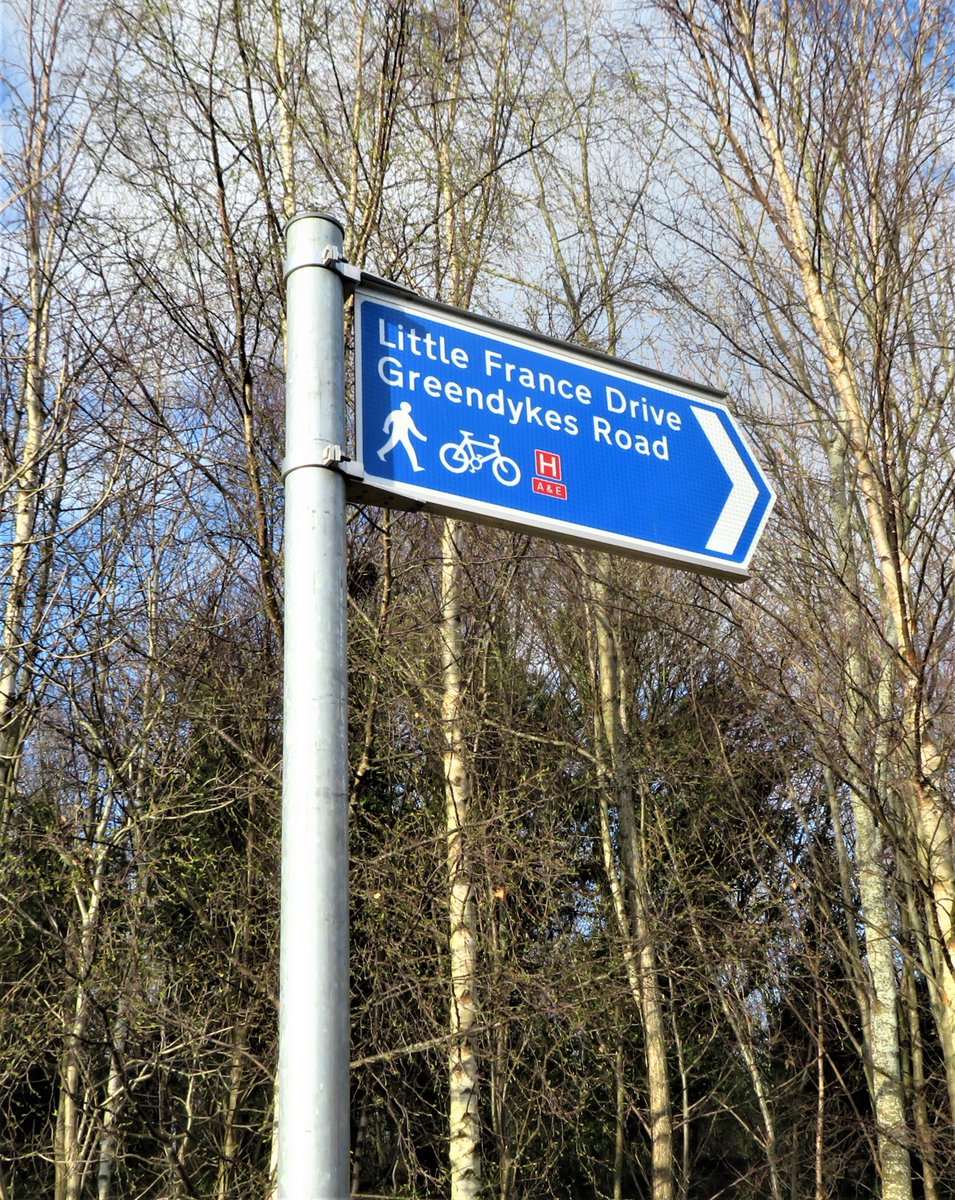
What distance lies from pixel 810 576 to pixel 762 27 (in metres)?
2.54

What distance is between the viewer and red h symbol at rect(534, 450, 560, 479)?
2.03 metres

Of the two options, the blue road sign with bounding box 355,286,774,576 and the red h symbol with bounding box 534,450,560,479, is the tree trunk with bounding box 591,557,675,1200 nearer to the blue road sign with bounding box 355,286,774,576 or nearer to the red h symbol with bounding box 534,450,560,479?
the blue road sign with bounding box 355,286,774,576

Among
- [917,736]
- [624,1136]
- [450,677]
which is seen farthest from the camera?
[624,1136]

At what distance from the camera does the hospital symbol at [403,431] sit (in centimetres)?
183

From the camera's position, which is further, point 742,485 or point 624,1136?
point 624,1136

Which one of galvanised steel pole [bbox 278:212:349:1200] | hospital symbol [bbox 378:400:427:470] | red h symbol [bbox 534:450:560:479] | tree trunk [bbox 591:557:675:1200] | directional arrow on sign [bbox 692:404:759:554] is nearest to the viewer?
galvanised steel pole [bbox 278:212:349:1200]

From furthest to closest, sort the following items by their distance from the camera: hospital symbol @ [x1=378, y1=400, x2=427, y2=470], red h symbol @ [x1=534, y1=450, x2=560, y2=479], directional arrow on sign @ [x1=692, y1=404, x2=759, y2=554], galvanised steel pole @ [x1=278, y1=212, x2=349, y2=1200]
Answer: directional arrow on sign @ [x1=692, y1=404, x2=759, y2=554]
red h symbol @ [x1=534, y1=450, x2=560, y2=479]
hospital symbol @ [x1=378, y1=400, x2=427, y2=470]
galvanised steel pole @ [x1=278, y1=212, x2=349, y2=1200]

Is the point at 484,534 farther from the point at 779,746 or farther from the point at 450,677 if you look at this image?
the point at 779,746

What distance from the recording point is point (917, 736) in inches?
159

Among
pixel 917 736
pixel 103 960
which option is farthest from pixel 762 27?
pixel 103 960

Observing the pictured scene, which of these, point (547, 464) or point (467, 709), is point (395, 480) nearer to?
point (547, 464)

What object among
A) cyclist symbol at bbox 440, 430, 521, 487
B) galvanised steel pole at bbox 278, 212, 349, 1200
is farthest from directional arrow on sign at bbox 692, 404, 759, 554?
galvanised steel pole at bbox 278, 212, 349, 1200

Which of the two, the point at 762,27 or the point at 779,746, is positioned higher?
the point at 762,27

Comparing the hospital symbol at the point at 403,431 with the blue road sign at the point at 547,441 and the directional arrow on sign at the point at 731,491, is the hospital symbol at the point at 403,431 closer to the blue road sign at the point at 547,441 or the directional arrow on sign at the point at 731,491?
the blue road sign at the point at 547,441
